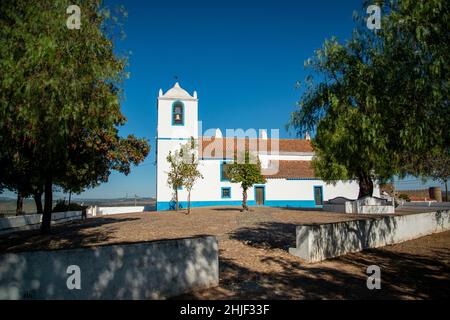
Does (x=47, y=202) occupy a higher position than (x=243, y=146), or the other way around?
(x=243, y=146)

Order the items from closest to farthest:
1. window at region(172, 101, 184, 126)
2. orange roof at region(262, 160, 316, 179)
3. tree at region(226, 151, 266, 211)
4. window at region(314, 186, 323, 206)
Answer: tree at region(226, 151, 266, 211) → window at region(172, 101, 184, 126) → orange roof at region(262, 160, 316, 179) → window at region(314, 186, 323, 206)

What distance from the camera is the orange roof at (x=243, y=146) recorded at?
3469 cm

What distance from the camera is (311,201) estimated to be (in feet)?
116

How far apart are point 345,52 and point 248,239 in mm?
7028

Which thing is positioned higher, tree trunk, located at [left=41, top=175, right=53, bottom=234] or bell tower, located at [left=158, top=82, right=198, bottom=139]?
bell tower, located at [left=158, top=82, right=198, bottom=139]

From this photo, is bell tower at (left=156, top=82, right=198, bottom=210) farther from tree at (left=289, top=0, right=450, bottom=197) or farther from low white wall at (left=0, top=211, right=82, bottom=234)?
tree at (left=289, top=0, right=450, bottom=197)

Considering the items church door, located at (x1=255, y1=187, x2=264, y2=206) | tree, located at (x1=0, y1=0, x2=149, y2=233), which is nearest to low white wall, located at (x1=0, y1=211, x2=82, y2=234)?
tree, located at (x1=0, y1=0, x2=149, y2=233)

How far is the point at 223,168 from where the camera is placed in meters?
30.2

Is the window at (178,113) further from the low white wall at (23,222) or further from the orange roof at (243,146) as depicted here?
the low white wall at (23,222)

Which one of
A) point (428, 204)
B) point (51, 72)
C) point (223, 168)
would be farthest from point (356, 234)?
point (428, 204)

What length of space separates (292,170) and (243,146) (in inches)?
245

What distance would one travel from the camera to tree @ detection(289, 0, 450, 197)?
22.0 ft

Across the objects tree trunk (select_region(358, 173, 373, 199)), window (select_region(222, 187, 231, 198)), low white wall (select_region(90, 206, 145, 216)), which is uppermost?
tree trunk (select_region(358, 173, 373, 199))

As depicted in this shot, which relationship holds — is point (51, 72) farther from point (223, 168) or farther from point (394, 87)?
point (223, 168)
